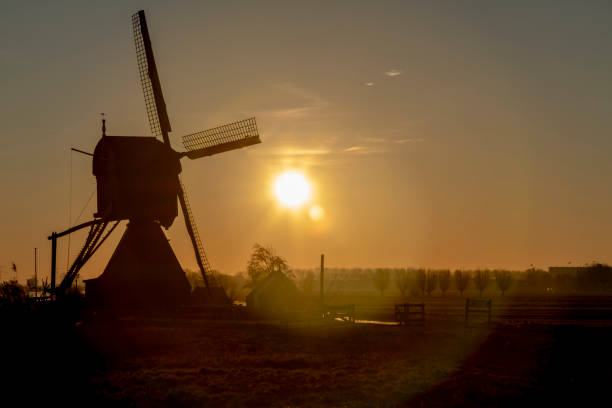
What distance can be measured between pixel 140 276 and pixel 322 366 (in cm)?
Result: 1986

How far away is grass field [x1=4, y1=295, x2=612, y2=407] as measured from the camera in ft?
68.0

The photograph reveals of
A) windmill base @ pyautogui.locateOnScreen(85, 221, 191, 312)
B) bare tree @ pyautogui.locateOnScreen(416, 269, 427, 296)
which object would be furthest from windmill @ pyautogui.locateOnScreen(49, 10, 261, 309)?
bare tree @ pyautogui.locateOnScreen(416, 269, 427, 296)

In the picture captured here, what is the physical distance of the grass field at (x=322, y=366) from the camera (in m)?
20.7

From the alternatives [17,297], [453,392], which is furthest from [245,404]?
[17,297]

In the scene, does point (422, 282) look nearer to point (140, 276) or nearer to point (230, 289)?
point (230, 289)

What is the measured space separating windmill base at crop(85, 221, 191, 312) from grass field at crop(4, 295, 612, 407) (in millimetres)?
2412

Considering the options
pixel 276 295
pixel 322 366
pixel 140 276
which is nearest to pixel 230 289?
pixel 276 295

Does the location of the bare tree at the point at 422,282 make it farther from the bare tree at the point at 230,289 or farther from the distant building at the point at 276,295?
the distant building at the point at 276,295

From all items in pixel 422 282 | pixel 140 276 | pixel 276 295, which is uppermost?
pixel 140 276

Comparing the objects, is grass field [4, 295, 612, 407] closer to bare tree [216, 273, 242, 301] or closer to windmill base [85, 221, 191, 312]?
windmill base [85, 221, 191, 312]

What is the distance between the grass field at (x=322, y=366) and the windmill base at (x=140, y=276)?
2.41 metres

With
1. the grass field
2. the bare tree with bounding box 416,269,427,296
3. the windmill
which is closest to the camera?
the grass field

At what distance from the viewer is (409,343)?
34531 millimetres

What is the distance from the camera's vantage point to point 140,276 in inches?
1702
